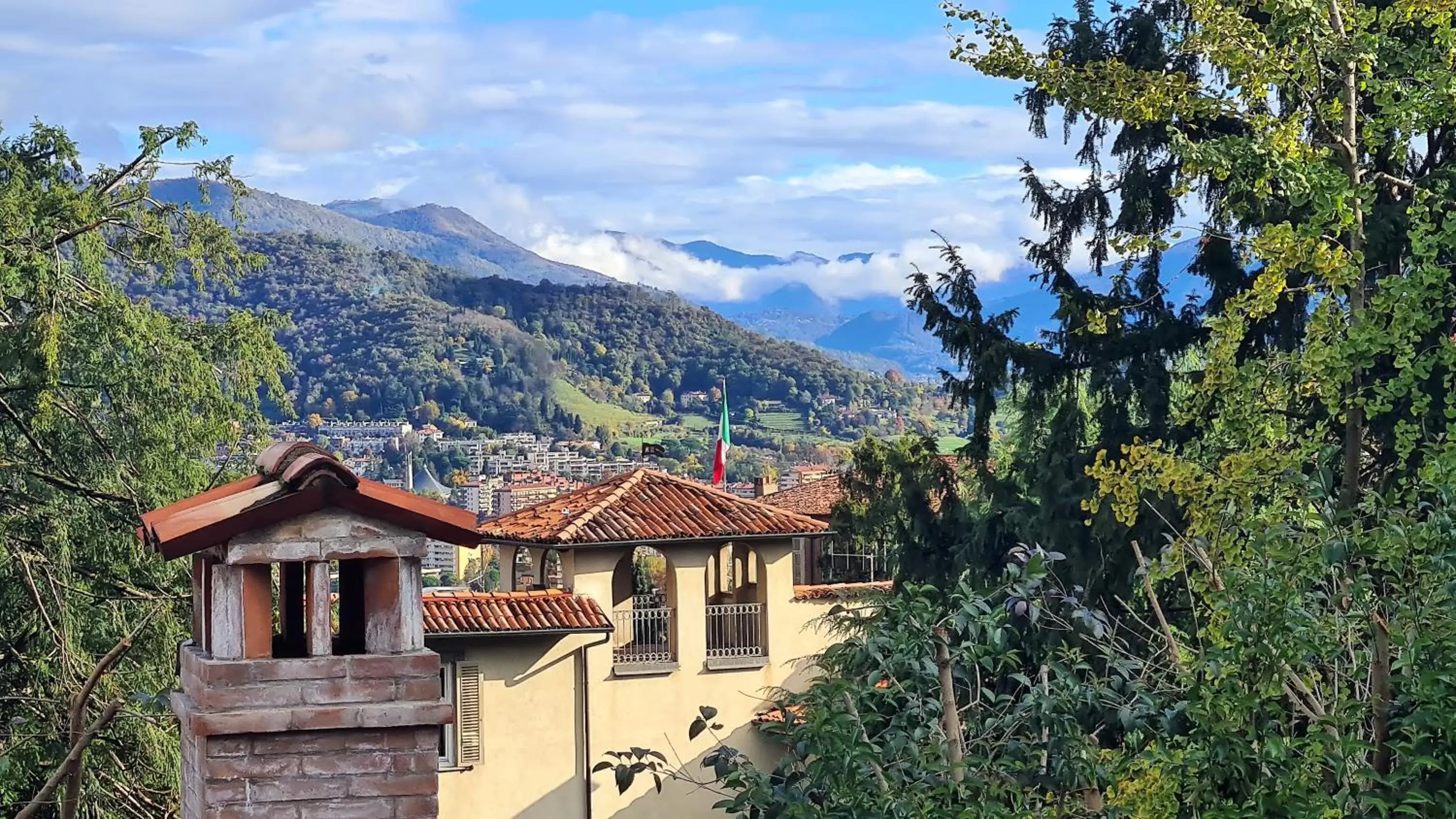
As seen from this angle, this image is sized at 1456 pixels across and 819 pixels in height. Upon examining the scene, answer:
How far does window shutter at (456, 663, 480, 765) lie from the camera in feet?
69.9

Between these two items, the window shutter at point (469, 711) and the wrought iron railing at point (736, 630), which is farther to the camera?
the wrought iron railing at point (736, 630)

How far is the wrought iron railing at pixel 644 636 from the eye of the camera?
2323cm

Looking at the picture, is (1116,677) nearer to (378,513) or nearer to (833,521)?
A: (378,513)

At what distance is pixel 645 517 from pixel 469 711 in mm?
3819

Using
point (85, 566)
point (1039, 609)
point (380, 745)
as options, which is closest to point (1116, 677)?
point (1039, 609)

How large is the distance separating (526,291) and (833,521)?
92450 mm

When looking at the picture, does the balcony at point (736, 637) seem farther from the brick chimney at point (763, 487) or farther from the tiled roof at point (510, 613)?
the brick chimney at point (763, 487)

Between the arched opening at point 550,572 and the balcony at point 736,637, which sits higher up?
the arched opening at point 550,572

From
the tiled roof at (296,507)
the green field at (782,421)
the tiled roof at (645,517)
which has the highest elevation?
the green field at (782,421)

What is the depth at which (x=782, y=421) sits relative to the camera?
99812 millimetres

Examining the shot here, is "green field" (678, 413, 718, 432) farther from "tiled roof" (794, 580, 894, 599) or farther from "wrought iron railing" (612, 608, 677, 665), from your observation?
"wrought iron railing" (612, 608, 677, 665)

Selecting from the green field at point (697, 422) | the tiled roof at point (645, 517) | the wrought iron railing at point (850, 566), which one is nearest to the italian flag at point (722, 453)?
the wrought iron railing at point (850, 566)

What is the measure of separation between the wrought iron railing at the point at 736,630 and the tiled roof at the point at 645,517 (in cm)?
121

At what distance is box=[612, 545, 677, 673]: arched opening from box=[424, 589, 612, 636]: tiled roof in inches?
33.0
